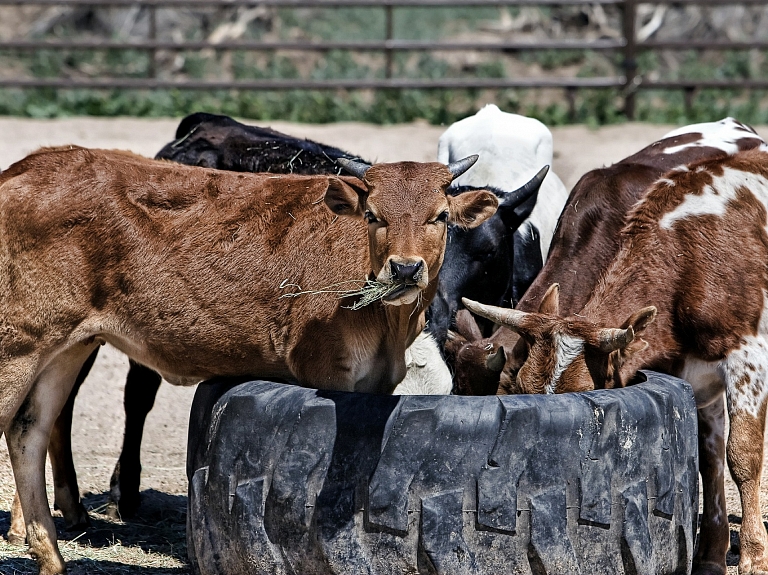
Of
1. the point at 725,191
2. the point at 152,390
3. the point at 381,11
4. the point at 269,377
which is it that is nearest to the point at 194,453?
the point at 269,377

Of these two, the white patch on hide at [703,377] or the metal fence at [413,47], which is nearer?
the white patch on hide at [703,377]

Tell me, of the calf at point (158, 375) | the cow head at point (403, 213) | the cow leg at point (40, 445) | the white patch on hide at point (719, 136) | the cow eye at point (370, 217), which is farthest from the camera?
the white patch on hide at point (719, 136)

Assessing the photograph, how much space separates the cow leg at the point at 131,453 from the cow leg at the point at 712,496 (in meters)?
2.72

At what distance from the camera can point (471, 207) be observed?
4180mm

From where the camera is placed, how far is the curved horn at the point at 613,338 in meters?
3.98

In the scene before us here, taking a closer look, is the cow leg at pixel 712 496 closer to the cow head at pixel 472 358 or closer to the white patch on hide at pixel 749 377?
the white patch on hide at pixel 749 377

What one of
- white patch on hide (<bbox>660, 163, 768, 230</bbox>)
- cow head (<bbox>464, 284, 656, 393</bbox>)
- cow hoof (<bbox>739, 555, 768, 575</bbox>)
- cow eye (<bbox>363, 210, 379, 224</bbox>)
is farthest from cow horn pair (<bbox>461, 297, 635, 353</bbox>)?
cow hoof (<bbox>739, 555, 768, 575</bbox>)

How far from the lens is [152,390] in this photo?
5.79 metres

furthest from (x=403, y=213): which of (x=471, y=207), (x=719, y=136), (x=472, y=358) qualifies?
(x=719, y=136)

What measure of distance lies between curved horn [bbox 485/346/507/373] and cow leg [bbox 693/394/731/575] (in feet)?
3.38

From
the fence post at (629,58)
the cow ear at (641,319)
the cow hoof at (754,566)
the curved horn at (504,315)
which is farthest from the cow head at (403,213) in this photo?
the fence post at (629,58)

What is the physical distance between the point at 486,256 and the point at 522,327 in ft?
→ 5.98

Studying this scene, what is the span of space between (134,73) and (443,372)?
499 inches

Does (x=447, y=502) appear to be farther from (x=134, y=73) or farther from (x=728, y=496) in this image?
(x=134, y=73)
